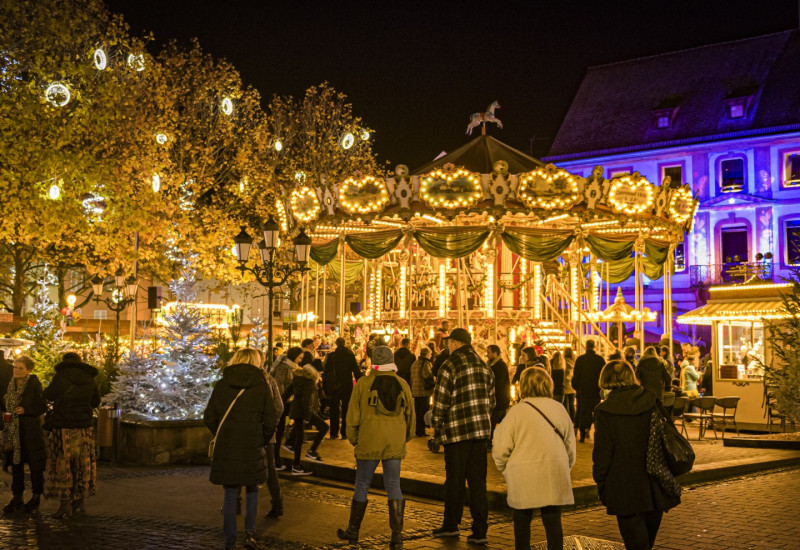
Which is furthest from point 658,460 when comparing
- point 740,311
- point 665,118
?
point 665,118

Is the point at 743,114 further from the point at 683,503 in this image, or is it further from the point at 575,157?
the point at 683,503

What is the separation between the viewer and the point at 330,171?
122ft

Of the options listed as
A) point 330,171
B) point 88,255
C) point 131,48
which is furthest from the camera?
point 330,171

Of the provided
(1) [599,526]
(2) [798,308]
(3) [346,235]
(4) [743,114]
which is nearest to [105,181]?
(3) [346,235]

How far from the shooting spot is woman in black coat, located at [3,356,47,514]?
371 inches

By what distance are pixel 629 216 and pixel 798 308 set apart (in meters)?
4.20

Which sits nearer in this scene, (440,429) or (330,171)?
(440,429)

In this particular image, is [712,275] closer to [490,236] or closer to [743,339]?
[743,339]

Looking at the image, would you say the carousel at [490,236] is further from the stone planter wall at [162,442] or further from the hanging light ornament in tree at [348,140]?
the hanging light ornament in tree at [348,140]

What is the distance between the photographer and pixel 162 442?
537 inches

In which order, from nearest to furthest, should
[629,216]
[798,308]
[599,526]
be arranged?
[599,526] < [798,308] < [629,216]

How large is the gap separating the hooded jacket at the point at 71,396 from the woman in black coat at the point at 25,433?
32 cm

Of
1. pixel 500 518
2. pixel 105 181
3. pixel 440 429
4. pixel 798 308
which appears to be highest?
pixel 105 181

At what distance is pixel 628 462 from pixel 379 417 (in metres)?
2.36
